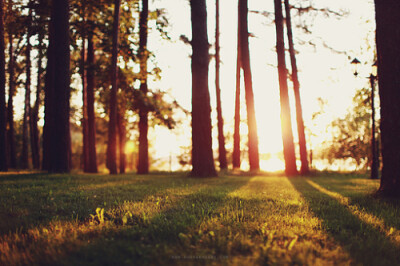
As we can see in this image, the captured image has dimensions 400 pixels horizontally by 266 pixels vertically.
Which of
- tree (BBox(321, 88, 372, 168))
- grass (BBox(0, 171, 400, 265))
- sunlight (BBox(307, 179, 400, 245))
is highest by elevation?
tree (BBox(321, 88, 372, 168))

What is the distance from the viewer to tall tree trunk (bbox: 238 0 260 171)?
57.8 ft

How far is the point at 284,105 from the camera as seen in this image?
49.2 ft

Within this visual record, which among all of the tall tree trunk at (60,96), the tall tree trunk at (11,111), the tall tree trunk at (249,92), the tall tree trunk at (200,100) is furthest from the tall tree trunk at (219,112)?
the tall tree trunk at (11,111)

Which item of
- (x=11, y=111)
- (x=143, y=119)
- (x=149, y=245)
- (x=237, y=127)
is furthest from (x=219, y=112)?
(x=149, y=245)

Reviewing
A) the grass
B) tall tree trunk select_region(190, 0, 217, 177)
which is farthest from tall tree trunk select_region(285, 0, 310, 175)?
the grass

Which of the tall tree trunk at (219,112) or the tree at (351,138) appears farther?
the tree at (351,138)

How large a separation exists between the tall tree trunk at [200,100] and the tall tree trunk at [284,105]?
5.51 m

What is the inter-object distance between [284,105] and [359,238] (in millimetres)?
12337

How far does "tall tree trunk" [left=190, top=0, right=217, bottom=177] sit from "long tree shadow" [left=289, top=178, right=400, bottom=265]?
267 inches

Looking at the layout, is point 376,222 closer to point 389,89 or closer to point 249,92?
point 389,89

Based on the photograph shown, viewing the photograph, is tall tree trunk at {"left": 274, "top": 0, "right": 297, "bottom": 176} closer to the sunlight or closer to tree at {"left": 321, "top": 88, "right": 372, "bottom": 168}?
the sunlight

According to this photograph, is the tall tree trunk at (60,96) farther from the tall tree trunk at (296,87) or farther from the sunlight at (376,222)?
the tall tree trunk at (296,87)

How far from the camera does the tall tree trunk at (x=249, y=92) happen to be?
693 inches

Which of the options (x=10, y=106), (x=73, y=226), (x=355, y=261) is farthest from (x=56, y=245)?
(x=10, y=106)
